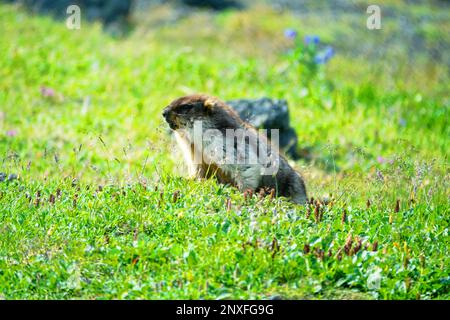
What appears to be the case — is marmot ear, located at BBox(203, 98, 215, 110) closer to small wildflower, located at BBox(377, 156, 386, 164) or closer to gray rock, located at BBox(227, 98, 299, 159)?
gray rock, located at BBox(227, 98, 299, 159)

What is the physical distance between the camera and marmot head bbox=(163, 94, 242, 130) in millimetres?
7742

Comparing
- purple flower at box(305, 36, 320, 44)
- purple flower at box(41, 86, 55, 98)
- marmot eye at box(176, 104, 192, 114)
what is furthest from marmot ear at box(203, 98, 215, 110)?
purple flower at box(305, 36, 320, 44)

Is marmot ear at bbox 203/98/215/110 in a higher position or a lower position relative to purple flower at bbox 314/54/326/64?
higher

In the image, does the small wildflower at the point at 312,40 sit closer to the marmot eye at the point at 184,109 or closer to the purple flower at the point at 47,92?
the purple flower at the point at 47,92

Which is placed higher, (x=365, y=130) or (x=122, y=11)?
(x=122, y=11)

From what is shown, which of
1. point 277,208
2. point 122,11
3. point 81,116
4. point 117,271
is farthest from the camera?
point 122,11

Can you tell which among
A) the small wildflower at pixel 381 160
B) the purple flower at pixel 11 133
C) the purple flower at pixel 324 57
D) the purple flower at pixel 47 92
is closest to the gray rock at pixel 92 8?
the purple flower at pixel 47 92


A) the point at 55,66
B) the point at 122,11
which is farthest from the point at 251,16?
the point at 55,66

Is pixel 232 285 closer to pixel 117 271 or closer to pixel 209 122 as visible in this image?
pixel 117 271

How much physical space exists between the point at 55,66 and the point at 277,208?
357 inches

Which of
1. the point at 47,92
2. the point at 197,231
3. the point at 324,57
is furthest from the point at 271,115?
the point at 197,231

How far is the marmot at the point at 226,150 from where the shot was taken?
24.2 ft

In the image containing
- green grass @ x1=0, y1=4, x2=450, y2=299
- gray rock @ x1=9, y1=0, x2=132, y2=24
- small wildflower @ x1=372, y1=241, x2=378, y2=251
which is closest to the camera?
green grass @ x1=0, y1=4, x2=450, y2=299
